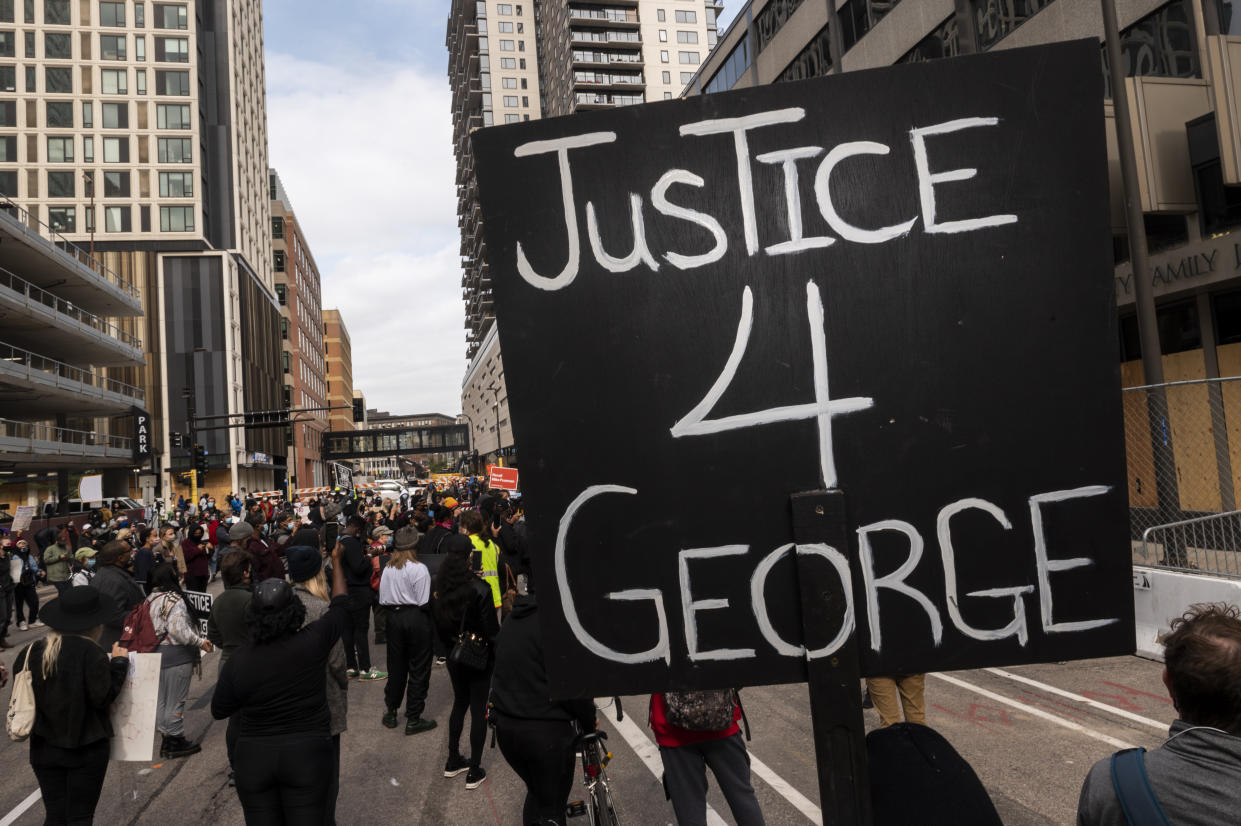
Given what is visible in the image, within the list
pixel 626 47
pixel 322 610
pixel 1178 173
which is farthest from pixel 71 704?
pixel 626 47

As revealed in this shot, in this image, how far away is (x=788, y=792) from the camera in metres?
5.30

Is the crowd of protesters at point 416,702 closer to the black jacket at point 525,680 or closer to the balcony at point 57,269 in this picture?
the black jacket at point 525,680

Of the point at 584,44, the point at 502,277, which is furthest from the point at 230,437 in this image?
the point at 502,277

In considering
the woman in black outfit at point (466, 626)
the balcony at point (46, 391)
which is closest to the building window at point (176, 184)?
the balcony at point (46, 391)

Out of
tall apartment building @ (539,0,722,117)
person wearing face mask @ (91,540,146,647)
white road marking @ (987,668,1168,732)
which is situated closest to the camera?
white road marking @ (987,668,1168,732)

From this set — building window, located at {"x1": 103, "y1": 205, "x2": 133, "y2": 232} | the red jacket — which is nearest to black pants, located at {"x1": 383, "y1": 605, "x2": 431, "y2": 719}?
the red jacket

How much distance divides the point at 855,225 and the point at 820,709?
1070mm

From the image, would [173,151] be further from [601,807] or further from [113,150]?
[601,807]

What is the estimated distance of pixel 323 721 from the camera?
399 centimetres

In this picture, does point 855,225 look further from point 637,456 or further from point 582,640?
point 582,640

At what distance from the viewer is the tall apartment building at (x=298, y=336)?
85250 mm

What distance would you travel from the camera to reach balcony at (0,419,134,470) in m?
31.5

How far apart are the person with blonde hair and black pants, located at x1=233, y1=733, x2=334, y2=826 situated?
3.49 meters

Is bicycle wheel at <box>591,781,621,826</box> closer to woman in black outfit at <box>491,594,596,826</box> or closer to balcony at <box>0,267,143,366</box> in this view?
woman in black outfit at <box>491,594,596,826</box>
